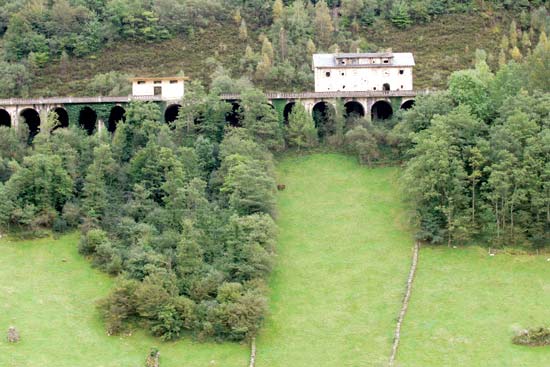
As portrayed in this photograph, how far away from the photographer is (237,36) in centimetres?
16525

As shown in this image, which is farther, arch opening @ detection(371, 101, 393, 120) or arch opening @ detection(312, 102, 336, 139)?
arch opening @ detection(371, 101, 393, 120)

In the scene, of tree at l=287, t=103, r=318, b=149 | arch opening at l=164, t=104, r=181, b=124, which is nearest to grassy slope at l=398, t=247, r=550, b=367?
tree at l=287, t=103, r=318, b=149

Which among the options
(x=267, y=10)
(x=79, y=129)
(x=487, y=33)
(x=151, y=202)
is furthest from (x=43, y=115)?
(x=487, y=33)

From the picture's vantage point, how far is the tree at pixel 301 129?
408ft

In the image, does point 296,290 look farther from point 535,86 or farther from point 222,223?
point 535,86

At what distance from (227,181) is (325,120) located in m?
24.9

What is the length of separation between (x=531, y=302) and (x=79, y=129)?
56142 mm

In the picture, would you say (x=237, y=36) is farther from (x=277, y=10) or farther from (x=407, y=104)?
(x=407, y=104)

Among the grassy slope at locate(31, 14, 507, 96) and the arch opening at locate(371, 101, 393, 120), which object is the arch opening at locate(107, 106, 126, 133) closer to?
the grassy slope at locate(31, 14, 507, 96)

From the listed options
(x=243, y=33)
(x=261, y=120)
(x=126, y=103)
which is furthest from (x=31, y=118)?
(x=243, y=33)

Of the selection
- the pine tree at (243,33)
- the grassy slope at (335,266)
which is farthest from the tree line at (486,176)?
the pine tree at (243,33)

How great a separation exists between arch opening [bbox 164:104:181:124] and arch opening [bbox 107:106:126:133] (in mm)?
5292

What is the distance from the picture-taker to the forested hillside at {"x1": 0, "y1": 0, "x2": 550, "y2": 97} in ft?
499

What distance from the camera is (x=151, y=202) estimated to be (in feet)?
354
